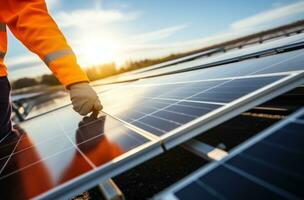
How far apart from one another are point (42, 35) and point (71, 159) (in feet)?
6.65

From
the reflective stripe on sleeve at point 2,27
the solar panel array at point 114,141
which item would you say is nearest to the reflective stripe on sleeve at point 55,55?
the solar panel array at point 114,141

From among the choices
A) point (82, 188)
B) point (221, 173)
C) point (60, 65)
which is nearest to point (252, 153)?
point (221, 173)

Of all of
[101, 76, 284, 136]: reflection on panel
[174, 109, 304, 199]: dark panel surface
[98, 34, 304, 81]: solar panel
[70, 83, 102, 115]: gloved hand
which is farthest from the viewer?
[98, 34, 304, 81]: solar panel

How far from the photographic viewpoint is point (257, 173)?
158 cm

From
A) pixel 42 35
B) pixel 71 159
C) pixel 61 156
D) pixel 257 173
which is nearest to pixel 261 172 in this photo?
pixel 257 173

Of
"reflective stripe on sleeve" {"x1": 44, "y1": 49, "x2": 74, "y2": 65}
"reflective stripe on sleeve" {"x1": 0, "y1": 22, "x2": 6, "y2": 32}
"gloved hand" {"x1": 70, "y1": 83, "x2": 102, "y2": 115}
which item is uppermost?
"reflective stripe on sleeve" {"x1": 0, "y1": 22, "x2": 6, "y2": 32}

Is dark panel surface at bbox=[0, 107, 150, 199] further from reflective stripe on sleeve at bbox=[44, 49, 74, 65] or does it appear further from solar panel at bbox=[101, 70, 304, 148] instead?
reflective stripe on sleeve at bbox=[44, 49, 74, 65]

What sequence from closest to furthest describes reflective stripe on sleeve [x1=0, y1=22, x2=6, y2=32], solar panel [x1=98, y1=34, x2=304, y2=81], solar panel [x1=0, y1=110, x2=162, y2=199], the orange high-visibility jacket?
1. solar panel [x1=0, y1=110, x2=162, y2=199]
2. the orange high-visibility jacket
3. reflective stripe on sleeve [x1=0, y1=22, x2=6, y2=32]
4. solar panel [x1=98, y1=34, x2=304, y2=81]

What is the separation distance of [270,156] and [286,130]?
1.22 feet

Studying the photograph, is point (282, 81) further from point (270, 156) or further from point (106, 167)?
point (106, 167)

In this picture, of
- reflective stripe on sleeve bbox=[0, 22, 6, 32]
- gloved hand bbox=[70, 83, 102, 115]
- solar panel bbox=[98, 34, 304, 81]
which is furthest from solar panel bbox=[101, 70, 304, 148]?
solar panel bbox=[98, 34, 304, 81]

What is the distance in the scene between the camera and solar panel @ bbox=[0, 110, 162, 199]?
190 cm

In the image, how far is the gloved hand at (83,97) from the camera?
3.38 meters

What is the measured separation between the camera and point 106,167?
192 cm
